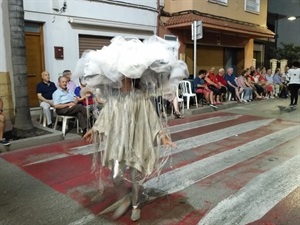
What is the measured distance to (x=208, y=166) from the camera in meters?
5.25

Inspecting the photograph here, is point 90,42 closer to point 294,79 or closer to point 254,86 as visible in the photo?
point 294,79

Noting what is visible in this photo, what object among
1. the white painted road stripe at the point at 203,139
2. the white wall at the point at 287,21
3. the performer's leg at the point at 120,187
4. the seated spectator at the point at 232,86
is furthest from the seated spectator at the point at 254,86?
the white wall at the point at 287,21

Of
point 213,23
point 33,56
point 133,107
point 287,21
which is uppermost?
point 287,21

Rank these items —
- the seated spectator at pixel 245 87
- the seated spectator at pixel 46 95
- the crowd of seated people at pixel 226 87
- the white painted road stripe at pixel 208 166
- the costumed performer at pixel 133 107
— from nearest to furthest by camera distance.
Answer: the costumed performer at pixel 133 107, the white painted road stripe at pixel 208 166, the seated spectator at pixel 46 95, the crowd of seated people at pixel 226 87, the seated spectator at pixel 245 87

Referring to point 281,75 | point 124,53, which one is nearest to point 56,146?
point 124,53

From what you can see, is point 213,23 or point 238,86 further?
point 238,86

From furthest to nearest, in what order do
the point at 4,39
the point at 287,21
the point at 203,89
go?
the point at 287,21
the point at 203,89
the point at 4,39

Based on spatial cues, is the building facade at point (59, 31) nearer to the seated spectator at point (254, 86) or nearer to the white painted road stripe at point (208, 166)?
the white painted road stripe at point (208, 166)

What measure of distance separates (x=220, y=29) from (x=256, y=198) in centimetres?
1170

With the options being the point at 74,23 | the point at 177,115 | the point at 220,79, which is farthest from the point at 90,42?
the point at 220,79

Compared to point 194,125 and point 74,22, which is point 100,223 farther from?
point 74,22

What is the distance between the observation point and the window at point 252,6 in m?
17.5

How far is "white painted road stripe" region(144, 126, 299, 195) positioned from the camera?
4480mm

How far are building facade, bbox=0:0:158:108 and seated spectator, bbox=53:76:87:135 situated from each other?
6.75 ft
